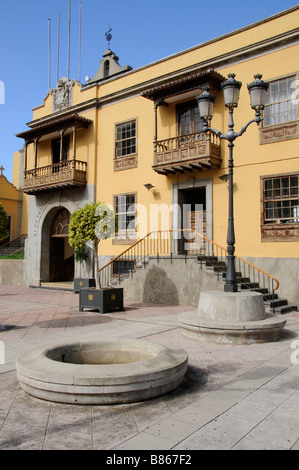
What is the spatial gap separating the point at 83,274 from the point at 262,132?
32.4ft

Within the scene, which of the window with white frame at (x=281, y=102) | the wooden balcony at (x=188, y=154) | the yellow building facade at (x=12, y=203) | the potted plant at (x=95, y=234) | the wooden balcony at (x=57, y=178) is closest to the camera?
the potted plant at (x=95, y=234)

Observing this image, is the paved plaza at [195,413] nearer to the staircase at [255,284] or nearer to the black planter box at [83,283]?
the staircase at [255,284]

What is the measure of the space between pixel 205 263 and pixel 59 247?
11.1 meters

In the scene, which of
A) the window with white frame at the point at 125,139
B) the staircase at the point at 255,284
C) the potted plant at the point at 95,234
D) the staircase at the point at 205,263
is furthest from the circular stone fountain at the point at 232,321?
the window with white frame at the point at 125,139

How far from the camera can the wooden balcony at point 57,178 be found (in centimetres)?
1806

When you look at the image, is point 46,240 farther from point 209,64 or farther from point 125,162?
point 209,64

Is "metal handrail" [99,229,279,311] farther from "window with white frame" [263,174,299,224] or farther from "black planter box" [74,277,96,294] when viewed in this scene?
"window with white frame" [263,174,299,224]

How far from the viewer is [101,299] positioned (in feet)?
36.1

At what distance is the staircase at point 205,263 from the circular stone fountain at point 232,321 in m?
3.65

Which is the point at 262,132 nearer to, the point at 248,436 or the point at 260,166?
the point at 260,166

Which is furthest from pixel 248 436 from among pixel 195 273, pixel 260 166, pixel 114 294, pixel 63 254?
pixel 63 254

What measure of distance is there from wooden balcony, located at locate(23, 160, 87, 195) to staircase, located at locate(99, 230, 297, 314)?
443 centimetres

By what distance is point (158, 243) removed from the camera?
15.3m

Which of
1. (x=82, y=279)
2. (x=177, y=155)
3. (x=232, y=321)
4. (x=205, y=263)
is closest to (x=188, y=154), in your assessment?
(x=177, y=155)
